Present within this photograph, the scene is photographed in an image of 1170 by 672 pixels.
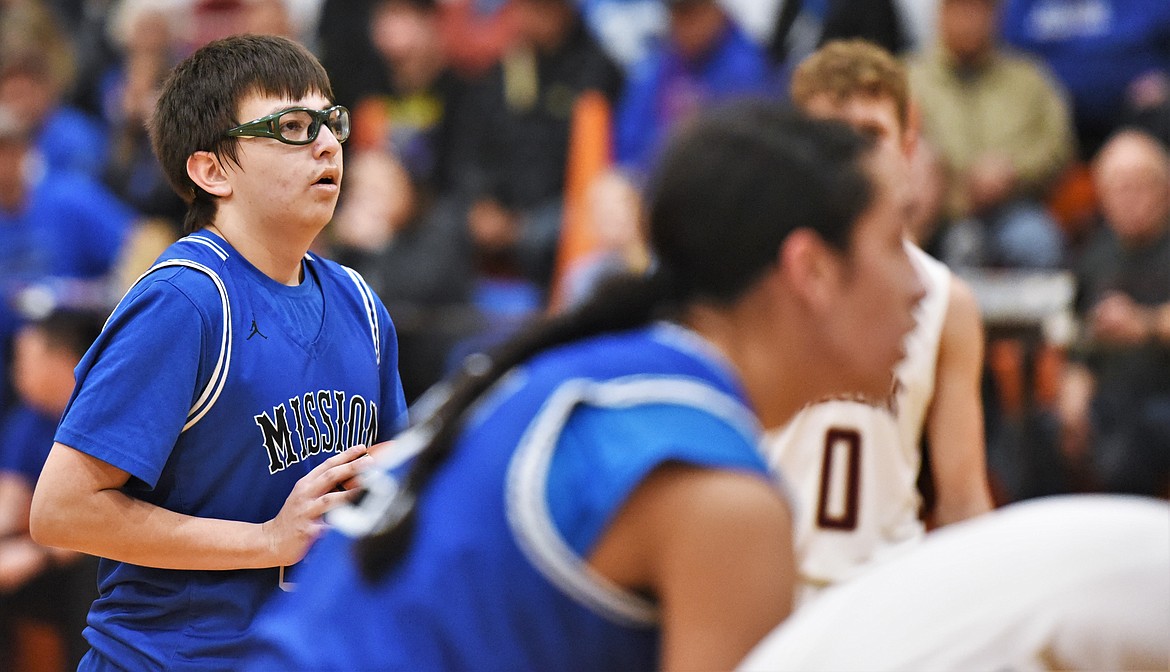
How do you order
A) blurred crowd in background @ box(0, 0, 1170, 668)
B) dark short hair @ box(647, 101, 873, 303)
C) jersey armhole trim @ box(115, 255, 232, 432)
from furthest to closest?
1. blurred crowd in background @ box(0, 0, 1170, 668)
2. jersey armhole trim @ box(115, 255, 232, 432)
3. dark short hair @ box(647, 101, 873, 303)

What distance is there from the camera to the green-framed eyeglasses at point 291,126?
302 centimetres

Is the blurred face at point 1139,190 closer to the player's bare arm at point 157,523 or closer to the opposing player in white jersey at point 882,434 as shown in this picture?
the opposing player in white jersey at point 882,434

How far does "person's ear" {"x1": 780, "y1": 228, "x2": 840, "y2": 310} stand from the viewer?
1.91m

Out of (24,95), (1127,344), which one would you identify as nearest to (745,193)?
(1127,344)

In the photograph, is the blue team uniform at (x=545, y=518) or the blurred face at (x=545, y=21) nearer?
the blue team uniform at (x=545, y=518)

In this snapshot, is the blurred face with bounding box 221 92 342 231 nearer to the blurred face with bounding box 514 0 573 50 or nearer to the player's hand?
the player's hand

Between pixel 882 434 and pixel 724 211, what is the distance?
185cm

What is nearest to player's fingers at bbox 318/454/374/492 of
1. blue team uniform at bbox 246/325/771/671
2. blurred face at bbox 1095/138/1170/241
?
blue team uniform at bbox 246/325/771/671

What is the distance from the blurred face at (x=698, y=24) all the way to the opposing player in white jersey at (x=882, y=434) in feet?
18.7

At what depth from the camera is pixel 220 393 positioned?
291 cm

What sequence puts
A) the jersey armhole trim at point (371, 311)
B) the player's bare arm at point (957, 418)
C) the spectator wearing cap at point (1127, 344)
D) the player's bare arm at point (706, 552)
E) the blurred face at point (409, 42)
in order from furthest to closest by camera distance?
1. the blurred face at point (409, 42)
2. the spectator wearing cap at point (1127, 344)
3. the player's bare arm at point (957, 418)
4. the jersey armhole trim at point (371, 311)
5. the player's bare arm at point (706, 552)

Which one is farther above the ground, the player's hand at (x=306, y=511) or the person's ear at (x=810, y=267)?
the person's ear at (x=810, y=267)

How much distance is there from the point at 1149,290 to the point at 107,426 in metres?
5.69

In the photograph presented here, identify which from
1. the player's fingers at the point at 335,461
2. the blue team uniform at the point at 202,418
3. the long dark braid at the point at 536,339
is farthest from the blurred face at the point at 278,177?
the long dark braid at the point at 536,339
